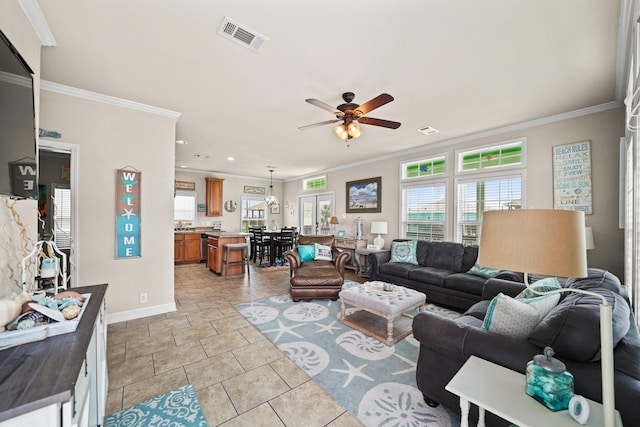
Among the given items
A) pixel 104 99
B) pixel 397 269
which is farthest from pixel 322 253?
pixel 104 99

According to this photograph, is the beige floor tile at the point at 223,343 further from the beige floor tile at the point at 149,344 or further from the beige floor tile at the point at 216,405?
the beige floor tile at the point at 216,405

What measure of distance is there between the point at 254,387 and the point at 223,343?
0.87 m

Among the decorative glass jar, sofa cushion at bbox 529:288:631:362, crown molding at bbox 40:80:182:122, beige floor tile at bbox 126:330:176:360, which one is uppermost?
crown molding at bbox 40:80:182:122

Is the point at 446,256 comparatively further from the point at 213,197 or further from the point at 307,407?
the point at 213,197

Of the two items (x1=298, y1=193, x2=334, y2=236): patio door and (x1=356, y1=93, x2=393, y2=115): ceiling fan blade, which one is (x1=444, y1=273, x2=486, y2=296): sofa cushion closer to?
(x1=356, y1=93, x2=393, y2=115): ceiling fan blade

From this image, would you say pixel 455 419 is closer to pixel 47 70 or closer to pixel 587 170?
pixel 587 170

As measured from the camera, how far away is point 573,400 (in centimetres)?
108

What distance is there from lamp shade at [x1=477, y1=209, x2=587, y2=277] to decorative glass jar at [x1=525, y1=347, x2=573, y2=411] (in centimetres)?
49

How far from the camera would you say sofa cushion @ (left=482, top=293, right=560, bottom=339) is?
1607mm

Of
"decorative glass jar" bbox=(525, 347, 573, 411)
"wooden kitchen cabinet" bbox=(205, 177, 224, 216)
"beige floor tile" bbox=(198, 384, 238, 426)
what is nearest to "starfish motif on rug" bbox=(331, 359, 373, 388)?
"beige floor tile" bbox=(198, 384, 238, 426)

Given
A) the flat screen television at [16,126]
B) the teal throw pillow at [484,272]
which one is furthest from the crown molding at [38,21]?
the teal throw pillow at [484,272]

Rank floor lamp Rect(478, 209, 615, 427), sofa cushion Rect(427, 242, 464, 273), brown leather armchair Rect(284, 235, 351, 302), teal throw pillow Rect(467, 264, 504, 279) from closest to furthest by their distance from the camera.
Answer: floor lamp Rect(478, 209, 615, 427) < teal throw pillow Rect(467, 264, 504, 279) < brown leather armchair Rect(284, 235, 351, 302) < sofa cushion Rect(427, 242, 464, 273)

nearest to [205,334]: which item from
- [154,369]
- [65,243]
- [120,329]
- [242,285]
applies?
[154,369]

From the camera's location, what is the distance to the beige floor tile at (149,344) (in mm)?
2538
